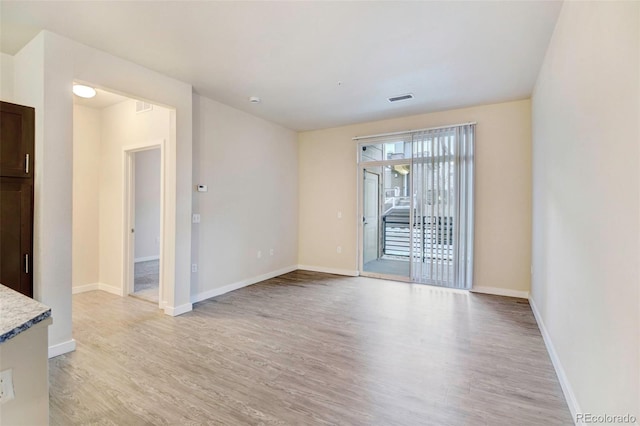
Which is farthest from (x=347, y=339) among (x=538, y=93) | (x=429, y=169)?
(x=538, y=93)

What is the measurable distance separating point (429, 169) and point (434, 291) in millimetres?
1971

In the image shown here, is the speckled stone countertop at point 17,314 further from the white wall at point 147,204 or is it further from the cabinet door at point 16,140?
the white wall at point 147,204

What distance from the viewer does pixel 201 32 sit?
2.62m

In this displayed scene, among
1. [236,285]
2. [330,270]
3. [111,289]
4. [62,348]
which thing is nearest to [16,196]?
[62,348]

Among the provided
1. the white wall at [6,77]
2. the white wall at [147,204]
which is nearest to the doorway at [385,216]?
the white wall at [6,77]

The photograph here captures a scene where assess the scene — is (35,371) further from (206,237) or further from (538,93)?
(538,93)

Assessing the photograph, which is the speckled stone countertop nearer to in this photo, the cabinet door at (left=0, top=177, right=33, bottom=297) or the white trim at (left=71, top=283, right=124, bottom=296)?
the cabinet door at (left=0, top=177, right=33, bottom=297)

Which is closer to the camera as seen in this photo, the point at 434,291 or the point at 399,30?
the point at 399,30

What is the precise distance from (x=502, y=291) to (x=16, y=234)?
5.79m

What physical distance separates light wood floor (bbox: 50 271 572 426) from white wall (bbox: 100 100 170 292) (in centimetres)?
75

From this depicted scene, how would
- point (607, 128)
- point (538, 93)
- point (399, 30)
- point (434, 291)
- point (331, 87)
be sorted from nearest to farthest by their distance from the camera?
point (607, 128)
point (399, 30)
point (538, 93)
point (331, 87)
point (434, 291)

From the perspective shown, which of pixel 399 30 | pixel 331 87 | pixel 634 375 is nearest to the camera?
pixel 634 375

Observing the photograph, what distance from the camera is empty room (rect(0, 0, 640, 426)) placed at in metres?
1.60

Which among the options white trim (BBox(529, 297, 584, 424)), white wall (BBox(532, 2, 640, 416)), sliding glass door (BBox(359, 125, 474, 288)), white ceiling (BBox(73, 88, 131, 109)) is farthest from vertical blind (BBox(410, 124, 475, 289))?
white ceiling (BBox(73, 88, 131, 109))
